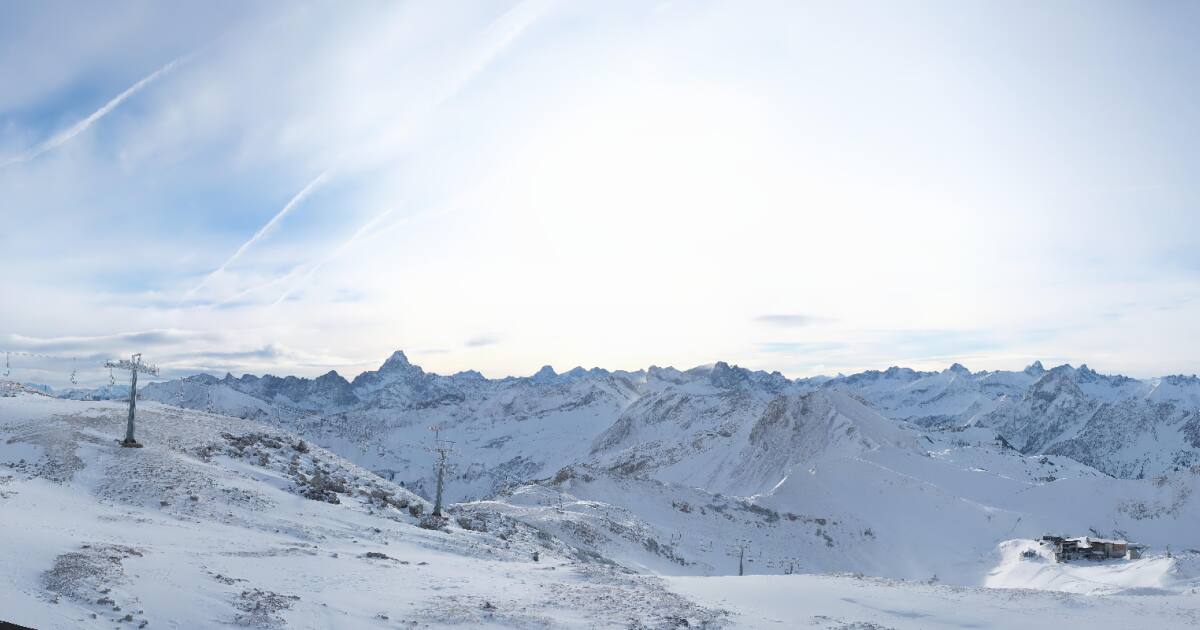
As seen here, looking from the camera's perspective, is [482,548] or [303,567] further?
[482,548]

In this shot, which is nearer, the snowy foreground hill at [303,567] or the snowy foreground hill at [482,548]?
the snowy foreground hill at [303,567]

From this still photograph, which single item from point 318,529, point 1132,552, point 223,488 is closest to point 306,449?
point 223,488

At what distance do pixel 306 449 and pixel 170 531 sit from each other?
2228cm

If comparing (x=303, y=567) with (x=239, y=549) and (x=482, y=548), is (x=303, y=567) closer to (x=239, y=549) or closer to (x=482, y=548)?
(x=239, y=549)

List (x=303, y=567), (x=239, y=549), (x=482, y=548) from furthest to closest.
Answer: (x=482, y=548) < (x=239, y=549) < (x=303, y=567)

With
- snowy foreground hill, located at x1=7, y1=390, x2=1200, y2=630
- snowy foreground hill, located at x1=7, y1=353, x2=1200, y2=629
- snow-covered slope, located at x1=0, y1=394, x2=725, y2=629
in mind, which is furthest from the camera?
snowy foreground hill, located at x1=7, y1=353, x2=1200, y2=629

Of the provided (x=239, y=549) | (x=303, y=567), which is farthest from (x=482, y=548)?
(x=239, y=549)

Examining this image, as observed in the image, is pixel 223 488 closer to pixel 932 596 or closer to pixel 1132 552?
Result: pixel 932 596

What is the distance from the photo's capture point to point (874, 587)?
25.1 metres

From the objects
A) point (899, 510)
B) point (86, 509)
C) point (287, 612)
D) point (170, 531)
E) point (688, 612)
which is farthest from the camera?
point (899, 510)

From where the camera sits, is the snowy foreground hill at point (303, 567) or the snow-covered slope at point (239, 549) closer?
the snow-covered slope at point (239, 549)

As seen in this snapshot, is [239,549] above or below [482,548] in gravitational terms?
above

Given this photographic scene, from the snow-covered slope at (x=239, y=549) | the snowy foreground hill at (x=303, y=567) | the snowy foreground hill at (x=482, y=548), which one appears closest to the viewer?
the snow-covered slope at (x=239, y=549)

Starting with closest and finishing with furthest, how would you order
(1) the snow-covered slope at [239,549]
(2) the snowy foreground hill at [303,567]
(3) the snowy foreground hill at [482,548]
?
1. (1) the snow-covered slope at [239,549]
2. (2) the snowy foreground hill at [303,567]
3. (3) the snowy foreground hill at [482,548]
